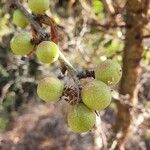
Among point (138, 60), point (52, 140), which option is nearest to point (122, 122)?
point (138, 60)

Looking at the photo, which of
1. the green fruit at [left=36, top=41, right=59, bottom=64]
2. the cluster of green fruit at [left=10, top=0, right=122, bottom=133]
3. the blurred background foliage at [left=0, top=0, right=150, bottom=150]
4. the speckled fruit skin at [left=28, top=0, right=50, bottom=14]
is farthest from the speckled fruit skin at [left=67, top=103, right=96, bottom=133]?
the blurred background foliage at [left=0, top=0, right=150, bottom=150]

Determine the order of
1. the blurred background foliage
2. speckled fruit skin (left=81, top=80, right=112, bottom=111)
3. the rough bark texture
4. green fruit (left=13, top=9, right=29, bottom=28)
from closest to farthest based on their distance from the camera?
speckled fruit skin (left=81, top=80, right=112, bottom=111), green fruit (left=13, top=9, right=29, bottom=28), the rough bark texture, the blurred background foliage

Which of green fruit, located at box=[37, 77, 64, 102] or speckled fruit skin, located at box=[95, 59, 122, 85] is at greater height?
speckled fruit skin, located at box=[95, 59, 122, 85]

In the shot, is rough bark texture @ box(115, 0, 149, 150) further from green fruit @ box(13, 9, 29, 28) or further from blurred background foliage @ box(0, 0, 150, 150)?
green fruit @ box(13, 9, 29, 28)

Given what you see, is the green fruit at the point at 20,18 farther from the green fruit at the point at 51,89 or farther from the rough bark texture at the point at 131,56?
the rough bark texture at the point at 131,56

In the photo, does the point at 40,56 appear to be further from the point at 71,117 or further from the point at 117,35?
the point at 117,35

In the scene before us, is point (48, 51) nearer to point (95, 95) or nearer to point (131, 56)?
point (95, 95)

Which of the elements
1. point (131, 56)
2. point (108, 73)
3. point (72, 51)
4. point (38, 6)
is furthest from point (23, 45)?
point (72, 51)
